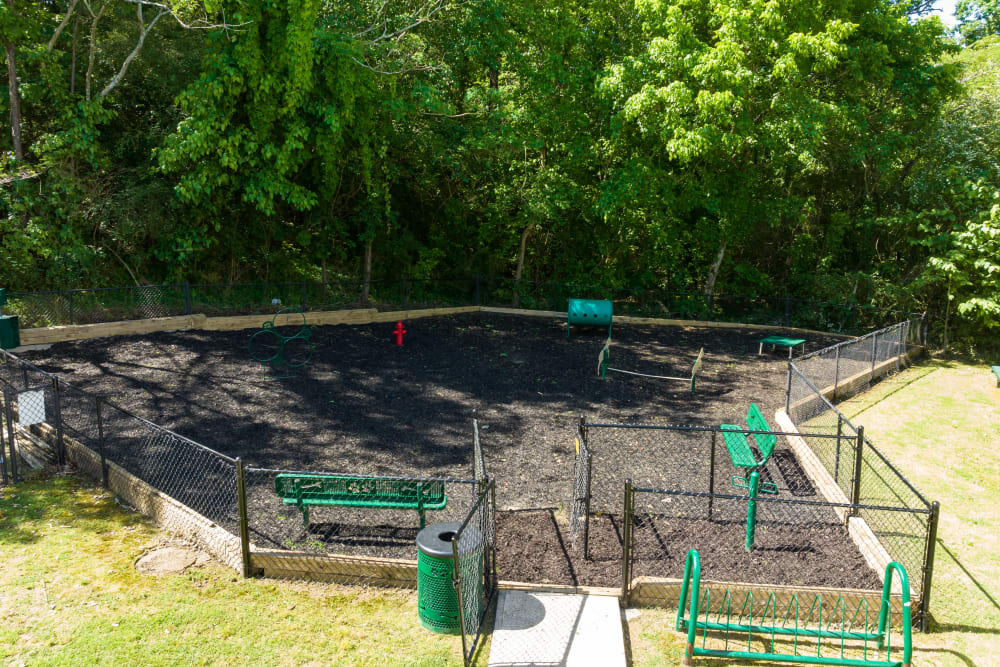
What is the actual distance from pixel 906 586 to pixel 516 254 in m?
19.6

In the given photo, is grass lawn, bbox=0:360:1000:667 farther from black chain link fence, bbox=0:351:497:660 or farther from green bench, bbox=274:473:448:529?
green bench, bbox=274:473:448:529

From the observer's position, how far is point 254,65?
54.5 feet

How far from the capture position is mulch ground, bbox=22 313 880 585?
812 cm

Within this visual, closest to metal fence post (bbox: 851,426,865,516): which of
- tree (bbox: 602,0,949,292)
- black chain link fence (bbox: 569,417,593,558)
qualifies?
black chain link fence (bbox: 569,417,593,558)

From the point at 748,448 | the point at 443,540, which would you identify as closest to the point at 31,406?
the point at 443,540

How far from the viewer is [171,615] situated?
6363 millimetres

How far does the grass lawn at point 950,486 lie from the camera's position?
623cm

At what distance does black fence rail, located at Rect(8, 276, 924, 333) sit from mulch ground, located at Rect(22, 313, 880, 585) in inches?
50.5

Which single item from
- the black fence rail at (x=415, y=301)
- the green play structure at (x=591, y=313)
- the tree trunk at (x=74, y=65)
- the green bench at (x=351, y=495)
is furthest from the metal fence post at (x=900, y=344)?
the tree trunk at (x=74, y=65)

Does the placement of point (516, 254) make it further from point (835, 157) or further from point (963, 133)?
point (963, 133)

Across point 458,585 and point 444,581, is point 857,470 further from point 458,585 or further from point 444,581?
point 458,585

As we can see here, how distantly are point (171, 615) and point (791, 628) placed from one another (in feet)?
18.3

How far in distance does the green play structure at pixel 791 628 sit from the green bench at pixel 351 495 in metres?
2.81

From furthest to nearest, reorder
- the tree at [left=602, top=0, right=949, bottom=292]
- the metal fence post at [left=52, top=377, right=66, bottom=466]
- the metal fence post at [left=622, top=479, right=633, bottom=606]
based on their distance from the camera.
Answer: the tree at [left=602, top=0, right=949, bottom=292] < the metal fence post at [left=52, top=377, right=66, bottom=466] < the metal fence post at [left=622, top=479, right=633, bottom=606]
